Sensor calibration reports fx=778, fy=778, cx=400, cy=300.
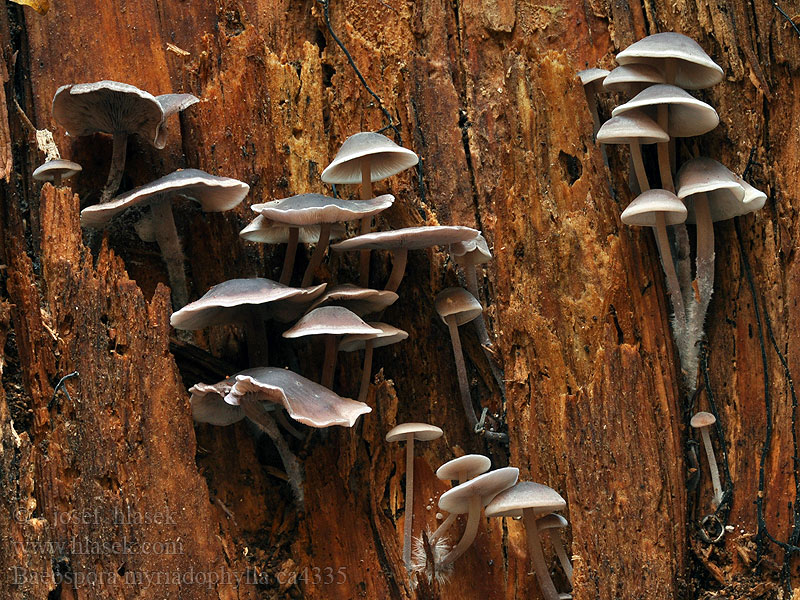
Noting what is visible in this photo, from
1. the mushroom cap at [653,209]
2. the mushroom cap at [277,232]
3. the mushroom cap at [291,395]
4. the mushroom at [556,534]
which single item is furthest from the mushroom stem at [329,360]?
the mushroom cap at [653,209]

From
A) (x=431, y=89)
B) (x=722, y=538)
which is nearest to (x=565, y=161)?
(x=431, y=89)

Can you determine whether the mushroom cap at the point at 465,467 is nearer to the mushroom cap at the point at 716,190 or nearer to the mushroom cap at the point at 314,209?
the mushroom cap at the point at 314,209

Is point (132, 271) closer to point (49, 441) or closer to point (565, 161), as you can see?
point (49, 441)

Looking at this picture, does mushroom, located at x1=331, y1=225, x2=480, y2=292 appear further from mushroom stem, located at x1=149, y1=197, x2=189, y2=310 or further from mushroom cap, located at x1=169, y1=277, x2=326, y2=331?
mushroom stem, located at x1=149, y1=197, x2=189, y2=310

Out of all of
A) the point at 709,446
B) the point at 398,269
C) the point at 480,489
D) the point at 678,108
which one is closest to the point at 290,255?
the point at 398,269

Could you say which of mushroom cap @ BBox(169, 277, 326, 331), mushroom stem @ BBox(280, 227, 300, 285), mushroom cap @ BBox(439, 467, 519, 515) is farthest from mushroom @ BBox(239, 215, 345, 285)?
mushroom cap @ BBox(439, 467, 519, 515)

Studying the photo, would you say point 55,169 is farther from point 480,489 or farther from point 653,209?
point 653,209
